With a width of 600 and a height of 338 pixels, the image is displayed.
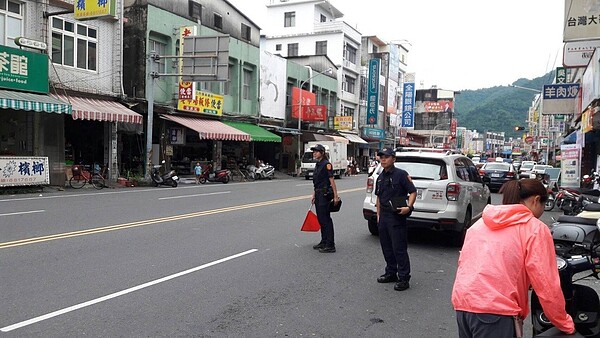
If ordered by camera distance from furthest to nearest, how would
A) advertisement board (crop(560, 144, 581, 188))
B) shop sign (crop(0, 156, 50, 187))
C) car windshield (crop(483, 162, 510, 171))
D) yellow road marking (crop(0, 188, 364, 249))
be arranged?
car windshield (crop(483, 162, 510, 171)) < advertisement board (crop(560, 144, 581, 188)) < shop sign (crop(0, 156, 50, 187)) < yellow road marking (crop(0, 188, 364, 249))

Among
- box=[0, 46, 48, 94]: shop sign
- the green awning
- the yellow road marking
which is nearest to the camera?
the yellow road marking

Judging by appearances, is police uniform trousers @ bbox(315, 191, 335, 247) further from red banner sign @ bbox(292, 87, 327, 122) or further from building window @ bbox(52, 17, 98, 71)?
red banner sign @ bbox(292, 87, 327, 122)

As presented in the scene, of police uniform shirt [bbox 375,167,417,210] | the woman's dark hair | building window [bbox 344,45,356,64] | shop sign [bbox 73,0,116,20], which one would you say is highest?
building window [bbox 344,45,356,64]

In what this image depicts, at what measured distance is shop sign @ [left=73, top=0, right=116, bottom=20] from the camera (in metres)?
18.2

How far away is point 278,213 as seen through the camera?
12562mm

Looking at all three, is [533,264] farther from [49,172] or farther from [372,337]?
[49,172]

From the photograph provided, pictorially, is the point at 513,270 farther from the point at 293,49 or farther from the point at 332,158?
the point at 293,49

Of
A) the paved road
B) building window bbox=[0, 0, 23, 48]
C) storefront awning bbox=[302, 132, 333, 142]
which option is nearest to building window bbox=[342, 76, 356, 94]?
storefront awning bbox=[302, 132, 333, 142]

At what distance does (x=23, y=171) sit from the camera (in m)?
16.9

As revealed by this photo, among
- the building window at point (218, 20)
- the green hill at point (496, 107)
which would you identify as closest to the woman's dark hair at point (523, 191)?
the building window at point (218, 20)

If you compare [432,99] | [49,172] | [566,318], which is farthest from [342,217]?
[432,99]

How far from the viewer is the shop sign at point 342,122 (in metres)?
44.3

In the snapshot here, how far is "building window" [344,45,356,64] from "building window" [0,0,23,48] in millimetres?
37061

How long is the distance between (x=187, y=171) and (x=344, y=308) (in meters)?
24.5
